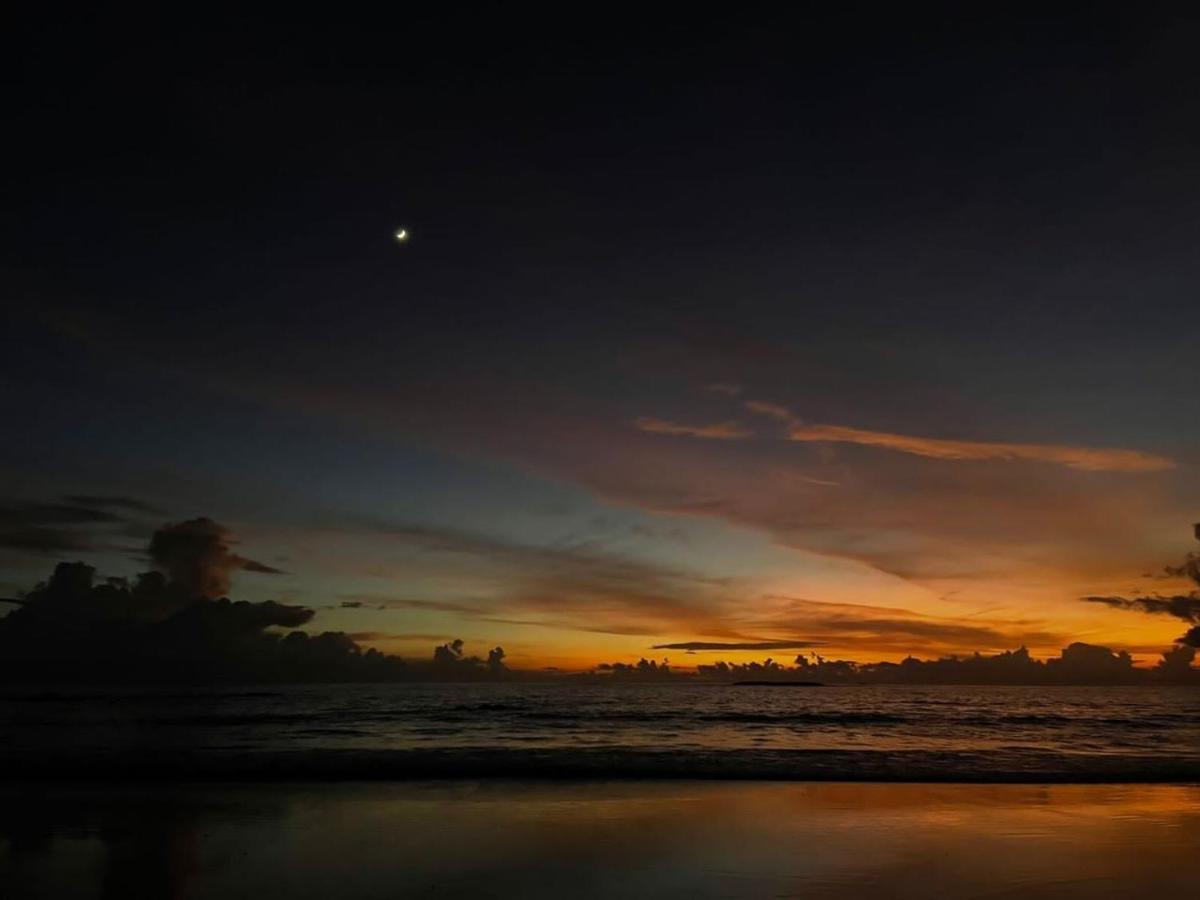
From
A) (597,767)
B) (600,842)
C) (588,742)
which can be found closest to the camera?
(600,842)

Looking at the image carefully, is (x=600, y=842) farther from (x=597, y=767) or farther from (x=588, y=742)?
(x=588, y=742)

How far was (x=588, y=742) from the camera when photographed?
33.2 m

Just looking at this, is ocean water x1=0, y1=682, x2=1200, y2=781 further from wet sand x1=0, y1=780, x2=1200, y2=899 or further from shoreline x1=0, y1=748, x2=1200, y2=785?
wet sand x1=0, y1=780, x2=1200, y2=899

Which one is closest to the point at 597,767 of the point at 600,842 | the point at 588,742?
the point at 600,842

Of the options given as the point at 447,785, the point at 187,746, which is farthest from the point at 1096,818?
the point at 187,746

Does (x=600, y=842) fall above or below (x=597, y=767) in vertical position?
above

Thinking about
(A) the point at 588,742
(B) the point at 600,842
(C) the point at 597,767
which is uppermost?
(B) the point at 600,842

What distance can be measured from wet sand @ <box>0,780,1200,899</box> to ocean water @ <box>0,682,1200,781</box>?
4.04 metres

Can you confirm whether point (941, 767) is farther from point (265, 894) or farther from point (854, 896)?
point (265, 894)

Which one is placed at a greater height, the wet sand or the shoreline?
the wet sand

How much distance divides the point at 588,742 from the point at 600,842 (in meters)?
22.0

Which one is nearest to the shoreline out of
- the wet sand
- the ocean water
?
the ocean water

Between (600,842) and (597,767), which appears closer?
(600,842)

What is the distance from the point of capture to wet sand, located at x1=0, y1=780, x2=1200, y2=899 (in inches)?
385
